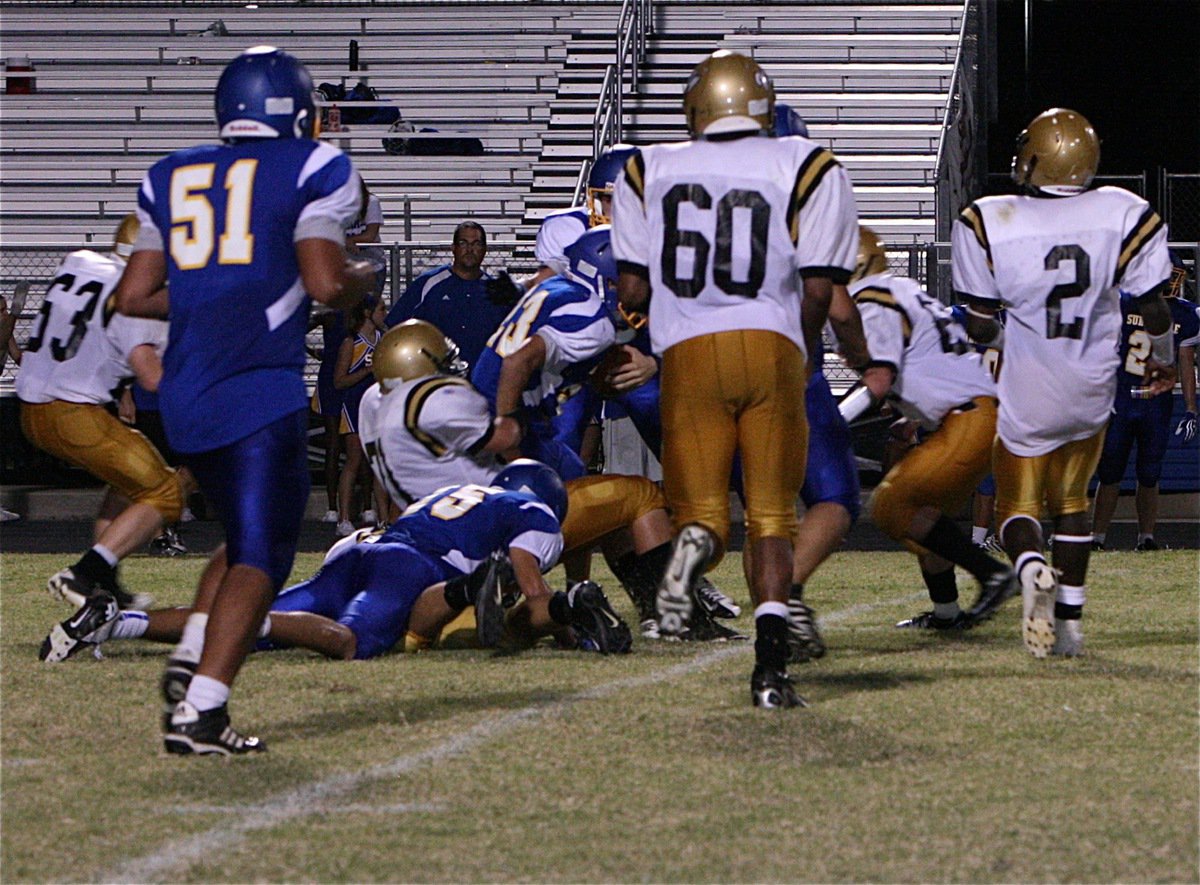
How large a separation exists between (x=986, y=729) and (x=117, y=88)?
1616 cm

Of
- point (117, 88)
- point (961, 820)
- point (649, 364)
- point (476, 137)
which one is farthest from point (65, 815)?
point (117, 88)

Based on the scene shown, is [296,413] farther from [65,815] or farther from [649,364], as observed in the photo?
[649,364]

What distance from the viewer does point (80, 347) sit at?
7.26 m

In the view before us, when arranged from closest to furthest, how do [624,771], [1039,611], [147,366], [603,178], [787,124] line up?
1. [624,771]
2. [147,366]
3. [1039,611]
4. [787,124]
5. [603,178]

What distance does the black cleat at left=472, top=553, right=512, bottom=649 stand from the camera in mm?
6059

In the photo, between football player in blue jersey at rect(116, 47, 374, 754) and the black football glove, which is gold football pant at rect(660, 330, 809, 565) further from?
the black football glove

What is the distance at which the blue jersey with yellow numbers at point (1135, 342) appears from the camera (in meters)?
10.9

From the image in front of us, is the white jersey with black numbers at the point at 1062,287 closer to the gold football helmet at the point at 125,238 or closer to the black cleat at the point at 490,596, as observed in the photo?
the black cleat at the point at 490,596

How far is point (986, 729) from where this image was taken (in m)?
4.84

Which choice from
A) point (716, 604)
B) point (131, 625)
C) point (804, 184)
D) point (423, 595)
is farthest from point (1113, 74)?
point (804, 184)

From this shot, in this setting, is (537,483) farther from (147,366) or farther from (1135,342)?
(1135,342)

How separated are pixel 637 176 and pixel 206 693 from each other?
1798mm

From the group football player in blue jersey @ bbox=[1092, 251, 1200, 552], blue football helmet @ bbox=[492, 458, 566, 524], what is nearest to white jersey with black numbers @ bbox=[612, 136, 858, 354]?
blue football helmet @ bbox=[492, 458, 566, 524]

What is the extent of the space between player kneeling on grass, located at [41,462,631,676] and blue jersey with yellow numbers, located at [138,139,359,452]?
1.67 meters
